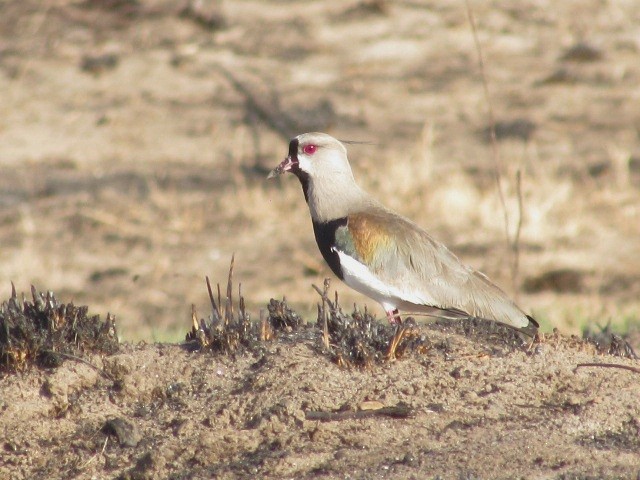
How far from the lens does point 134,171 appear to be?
1470 cm

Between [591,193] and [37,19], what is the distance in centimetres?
813

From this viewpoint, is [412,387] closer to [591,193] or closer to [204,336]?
[204,336]

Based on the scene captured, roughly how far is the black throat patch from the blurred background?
3.54 m

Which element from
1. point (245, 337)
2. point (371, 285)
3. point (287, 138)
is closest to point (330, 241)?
point (371, 285)

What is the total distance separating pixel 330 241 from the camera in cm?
683

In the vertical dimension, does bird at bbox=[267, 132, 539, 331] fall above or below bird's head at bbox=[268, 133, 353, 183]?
below

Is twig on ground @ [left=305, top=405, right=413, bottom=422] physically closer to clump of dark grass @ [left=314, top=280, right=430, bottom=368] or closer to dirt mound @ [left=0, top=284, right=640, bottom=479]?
dirt mound @ [left=0, top=284, right=640, bottom=479]

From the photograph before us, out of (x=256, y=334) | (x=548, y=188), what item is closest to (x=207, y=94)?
(x=548, y=188)

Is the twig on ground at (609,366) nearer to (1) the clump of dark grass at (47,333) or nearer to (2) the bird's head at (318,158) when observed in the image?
(2) the bird's head at (318,158)

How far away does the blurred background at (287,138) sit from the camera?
40.6 ft

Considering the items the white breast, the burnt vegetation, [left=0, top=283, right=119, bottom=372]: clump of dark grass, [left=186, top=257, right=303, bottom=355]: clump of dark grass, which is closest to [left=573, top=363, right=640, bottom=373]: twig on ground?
the burnt vegetation

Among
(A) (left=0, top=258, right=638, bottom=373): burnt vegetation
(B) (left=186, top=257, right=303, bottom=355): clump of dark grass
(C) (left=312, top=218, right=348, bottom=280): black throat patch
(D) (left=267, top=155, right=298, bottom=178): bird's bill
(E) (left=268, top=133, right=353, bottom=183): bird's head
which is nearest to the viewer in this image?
(A) (left=0, top=258, right=638, bottom=373): burnt vegetation

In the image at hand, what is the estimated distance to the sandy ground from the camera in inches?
209

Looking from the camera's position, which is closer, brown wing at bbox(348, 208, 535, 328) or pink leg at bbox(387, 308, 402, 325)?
pink leg at bbox(387, 308, 402, 325)
